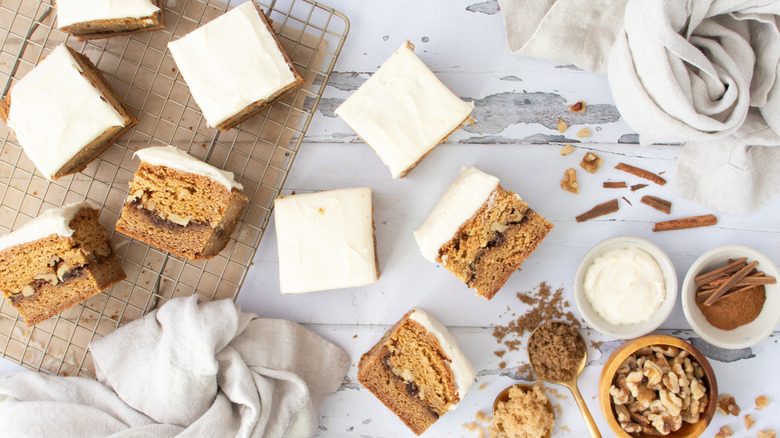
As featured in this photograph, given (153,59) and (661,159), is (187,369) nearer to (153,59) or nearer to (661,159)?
(153,59)

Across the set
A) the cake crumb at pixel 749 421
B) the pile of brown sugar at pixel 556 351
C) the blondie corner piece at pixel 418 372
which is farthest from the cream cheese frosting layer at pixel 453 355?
the cake crumb at pixel 749 421

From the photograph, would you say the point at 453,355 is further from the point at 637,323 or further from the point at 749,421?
the point at 749,421

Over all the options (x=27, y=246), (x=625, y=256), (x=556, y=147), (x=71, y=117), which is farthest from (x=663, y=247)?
(x=27, y=246)

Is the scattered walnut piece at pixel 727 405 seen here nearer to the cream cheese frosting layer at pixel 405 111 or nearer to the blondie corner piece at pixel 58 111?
the cream cheese frosting layer at pixel 405 111

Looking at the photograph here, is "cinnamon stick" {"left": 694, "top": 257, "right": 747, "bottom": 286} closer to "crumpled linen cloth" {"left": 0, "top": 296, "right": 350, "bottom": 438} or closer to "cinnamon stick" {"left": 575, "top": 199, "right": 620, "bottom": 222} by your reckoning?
"cinnamon stick" {"left": 575, "top": 199, "right": 620, "bottom": 222}

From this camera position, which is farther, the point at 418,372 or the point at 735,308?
the point at 418,372

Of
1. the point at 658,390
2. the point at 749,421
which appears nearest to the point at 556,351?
the point at 658,390
